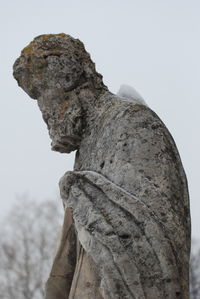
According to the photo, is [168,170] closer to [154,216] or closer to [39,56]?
[154,216]

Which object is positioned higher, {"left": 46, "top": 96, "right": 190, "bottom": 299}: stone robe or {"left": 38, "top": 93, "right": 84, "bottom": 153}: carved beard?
{"left": 38, "top": 93, "right": 84, "bottom": 153}: carved beard

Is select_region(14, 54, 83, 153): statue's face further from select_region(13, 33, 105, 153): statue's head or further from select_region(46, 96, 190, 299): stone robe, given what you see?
select_region(46, 96, 190, 299): stone robe

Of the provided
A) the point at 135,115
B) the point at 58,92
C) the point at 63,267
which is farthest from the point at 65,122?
the point at 63,267

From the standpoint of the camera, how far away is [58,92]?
641cm

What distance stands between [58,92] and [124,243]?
1.52 meters

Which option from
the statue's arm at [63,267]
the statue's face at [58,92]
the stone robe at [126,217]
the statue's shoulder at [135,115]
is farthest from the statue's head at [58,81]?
the statue's arm at [63,267]

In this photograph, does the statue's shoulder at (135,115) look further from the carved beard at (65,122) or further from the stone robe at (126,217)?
the carved beard at (65,122)

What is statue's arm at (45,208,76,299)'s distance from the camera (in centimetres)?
599

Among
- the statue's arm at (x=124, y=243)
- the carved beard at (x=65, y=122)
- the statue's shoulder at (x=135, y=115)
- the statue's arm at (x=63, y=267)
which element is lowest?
the statue's arm at (x=63, y=267)

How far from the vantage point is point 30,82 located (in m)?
6.48

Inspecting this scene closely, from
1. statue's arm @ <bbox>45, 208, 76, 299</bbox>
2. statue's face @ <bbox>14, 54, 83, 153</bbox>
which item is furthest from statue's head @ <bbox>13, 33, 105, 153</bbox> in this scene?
statue's arm @ <bbox>45, 208, 76, 299</bbox>

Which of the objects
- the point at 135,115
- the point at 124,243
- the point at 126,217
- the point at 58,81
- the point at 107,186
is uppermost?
the point at 58,81

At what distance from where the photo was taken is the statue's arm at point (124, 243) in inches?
209

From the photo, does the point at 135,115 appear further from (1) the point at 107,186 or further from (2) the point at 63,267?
(2) the point at 63,267
